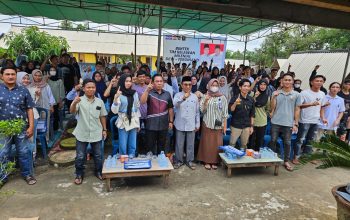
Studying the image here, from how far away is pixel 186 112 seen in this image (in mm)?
4555

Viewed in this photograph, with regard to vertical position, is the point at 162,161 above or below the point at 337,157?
below

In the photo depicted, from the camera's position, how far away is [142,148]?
17.4 ft

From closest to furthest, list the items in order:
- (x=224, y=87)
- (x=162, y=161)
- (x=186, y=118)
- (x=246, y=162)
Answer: (x=162, y=161) < (x=246, y=162) < (x=186, y=118) < (x=224, y=87)

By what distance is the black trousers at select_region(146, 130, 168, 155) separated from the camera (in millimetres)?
4578

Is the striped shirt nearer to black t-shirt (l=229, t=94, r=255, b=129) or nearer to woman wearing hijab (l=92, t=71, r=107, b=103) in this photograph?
black t-shirt (l=229, t=94, r=255, b=129)

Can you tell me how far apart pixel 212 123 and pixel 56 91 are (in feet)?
12.2

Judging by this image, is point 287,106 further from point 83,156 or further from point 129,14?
point 129,14

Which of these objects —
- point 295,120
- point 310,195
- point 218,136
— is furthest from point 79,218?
point 295,120

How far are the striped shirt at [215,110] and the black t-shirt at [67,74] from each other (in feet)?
13.0

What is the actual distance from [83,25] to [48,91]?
857 cm

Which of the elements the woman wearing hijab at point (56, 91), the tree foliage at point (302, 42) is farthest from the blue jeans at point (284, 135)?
the tree foliage at point (302, 42)

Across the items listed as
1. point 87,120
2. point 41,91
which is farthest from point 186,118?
point 41,91

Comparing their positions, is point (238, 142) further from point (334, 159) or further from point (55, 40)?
point (55, 40)

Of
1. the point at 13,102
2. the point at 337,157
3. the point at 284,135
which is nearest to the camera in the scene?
the point at 337,157
